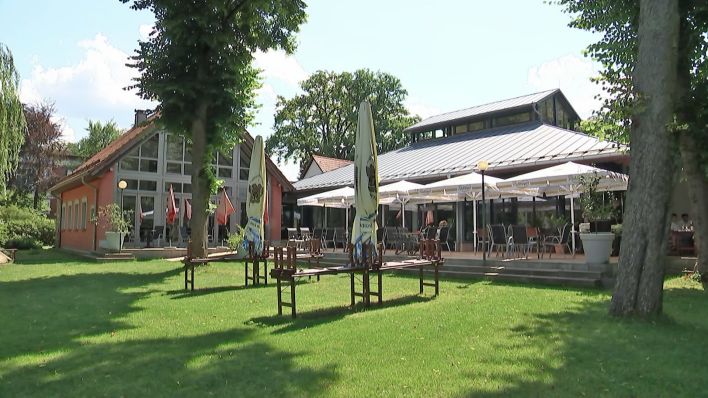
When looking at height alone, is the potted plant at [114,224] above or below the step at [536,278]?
above

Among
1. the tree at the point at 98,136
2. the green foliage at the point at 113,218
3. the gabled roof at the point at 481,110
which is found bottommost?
the green foliage at the point at 113,218

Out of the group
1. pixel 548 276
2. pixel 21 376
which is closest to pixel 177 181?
pixel 548 276

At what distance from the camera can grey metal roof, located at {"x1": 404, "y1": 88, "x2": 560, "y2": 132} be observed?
22.8m

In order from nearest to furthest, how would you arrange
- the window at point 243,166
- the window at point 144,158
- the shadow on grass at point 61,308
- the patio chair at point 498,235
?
the shadow on grass at point 61,308 < the patio chair at point 498,235 < the window at point 144,158 < the window at point 243,166

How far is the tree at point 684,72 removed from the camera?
9023 mm

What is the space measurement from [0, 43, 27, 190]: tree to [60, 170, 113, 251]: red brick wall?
18.3 ft

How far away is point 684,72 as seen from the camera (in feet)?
30.6

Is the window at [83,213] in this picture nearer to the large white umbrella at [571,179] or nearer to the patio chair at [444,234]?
the patio chair at [444,234]

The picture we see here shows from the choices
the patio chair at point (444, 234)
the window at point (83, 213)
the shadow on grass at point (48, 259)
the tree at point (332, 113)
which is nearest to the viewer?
the patio chair at point (444, 234)

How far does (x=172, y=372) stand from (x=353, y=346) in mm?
1751

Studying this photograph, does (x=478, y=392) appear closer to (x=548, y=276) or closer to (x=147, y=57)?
(x=548, y=276)

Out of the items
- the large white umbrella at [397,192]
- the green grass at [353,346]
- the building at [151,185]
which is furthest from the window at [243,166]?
the green grass at [353,346]

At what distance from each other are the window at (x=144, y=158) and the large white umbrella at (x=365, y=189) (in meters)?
15.1

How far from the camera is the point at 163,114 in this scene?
14266 millimetres
